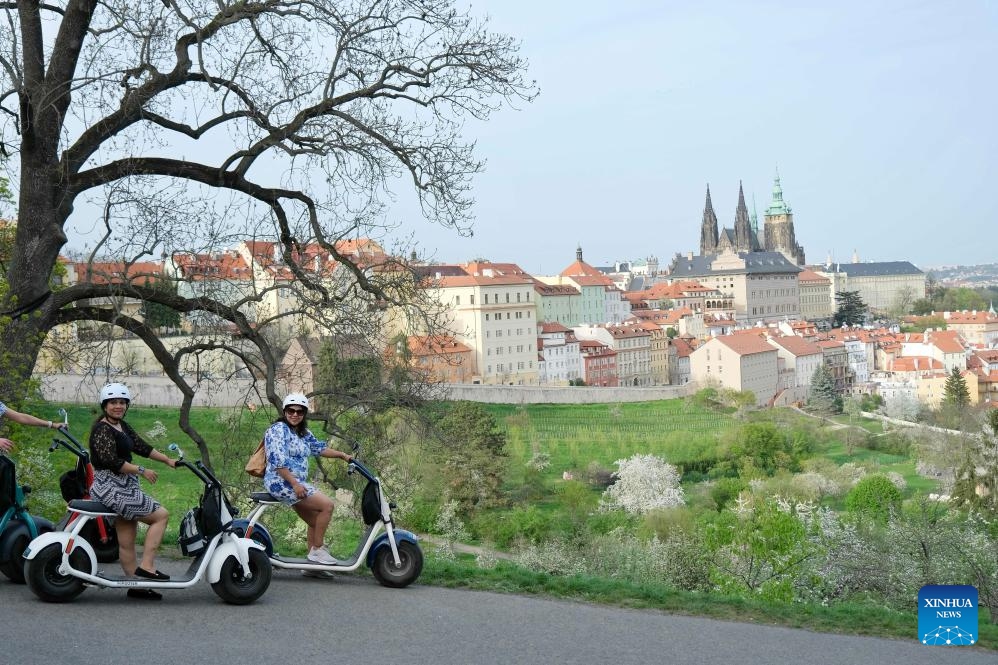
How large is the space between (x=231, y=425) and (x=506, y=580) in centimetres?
447

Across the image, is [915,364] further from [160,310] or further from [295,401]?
[295,401]

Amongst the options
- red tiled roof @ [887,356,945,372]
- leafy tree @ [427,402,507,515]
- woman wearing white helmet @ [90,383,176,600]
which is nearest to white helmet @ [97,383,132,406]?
woman wearing white helmet @ [90,383,176,600]

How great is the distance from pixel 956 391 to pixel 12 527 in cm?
8591

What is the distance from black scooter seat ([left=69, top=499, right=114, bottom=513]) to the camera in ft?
20.4

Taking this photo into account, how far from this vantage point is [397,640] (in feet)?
18.8

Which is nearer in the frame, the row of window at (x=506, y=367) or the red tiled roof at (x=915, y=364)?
the row of window at (x=506, y=367)

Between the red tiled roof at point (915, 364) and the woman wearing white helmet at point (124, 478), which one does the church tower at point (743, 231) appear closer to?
the red tiled roof at point (915, 364)

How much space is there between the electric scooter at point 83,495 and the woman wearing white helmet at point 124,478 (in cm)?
18

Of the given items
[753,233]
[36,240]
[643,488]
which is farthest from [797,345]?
[36,240]

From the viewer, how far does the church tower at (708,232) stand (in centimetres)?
17275

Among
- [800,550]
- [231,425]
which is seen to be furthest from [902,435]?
[231,425]

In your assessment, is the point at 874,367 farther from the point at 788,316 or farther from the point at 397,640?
the point at 397,640

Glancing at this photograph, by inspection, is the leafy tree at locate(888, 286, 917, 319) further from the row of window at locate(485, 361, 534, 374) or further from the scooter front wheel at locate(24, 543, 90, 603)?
the scooter front wheel at locate(24, 543, 90, 603)

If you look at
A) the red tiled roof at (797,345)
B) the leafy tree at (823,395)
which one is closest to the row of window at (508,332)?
the red tiled roof at (797,345)
